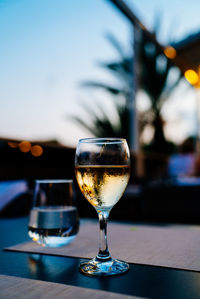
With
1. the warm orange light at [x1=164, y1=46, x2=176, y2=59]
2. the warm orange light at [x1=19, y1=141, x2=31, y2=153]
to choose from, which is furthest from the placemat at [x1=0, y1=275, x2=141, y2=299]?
the warm orange light at [x1=164, y1=46, x2=176, y2=59]

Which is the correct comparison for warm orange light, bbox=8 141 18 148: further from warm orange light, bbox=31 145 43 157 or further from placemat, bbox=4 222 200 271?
placemat, bbox=4 222 200 271

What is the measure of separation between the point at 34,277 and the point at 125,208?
233 centimetres

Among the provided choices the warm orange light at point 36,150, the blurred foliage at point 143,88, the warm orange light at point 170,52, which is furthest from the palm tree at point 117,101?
the warm orange light at point 36,150

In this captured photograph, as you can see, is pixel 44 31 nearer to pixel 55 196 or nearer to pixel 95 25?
pixel 95 25

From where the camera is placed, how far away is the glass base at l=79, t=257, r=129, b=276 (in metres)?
0.45

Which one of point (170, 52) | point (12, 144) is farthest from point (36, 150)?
point (170, 52)

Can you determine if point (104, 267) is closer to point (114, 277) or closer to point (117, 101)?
point (114, 277)

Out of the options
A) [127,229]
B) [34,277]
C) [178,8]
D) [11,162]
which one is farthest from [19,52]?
[178,8]

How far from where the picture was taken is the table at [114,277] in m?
0.38

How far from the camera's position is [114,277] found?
0.44m

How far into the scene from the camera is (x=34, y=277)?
44 centimetres

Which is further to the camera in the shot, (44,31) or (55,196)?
(44,31)

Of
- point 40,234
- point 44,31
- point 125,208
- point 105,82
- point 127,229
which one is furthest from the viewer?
point 105,82

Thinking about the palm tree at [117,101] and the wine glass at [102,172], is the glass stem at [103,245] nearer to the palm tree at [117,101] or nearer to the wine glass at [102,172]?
the wine glass at [102,172]
